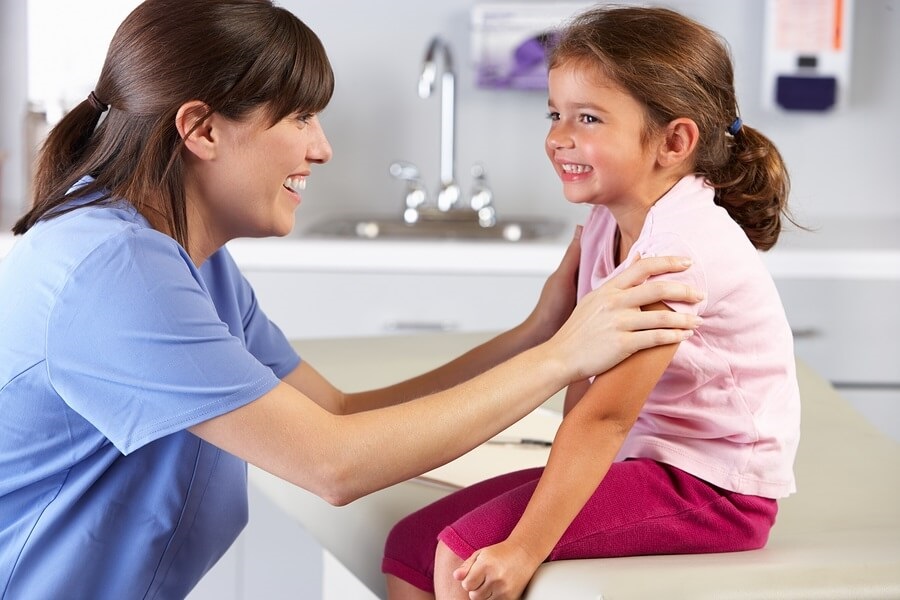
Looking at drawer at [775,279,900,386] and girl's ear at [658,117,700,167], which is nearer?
girl's ear at [658,117,700,167]

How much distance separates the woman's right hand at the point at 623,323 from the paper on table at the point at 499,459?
0.34m

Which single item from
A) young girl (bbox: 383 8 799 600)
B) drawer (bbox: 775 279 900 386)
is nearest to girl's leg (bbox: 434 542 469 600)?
young girl (bbox: 383 8 799 600)

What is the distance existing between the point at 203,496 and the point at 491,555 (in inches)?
15.9

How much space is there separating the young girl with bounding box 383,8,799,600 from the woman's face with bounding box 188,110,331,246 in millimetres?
281

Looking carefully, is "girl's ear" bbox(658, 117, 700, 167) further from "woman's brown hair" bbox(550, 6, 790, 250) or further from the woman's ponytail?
the woman's ponytail

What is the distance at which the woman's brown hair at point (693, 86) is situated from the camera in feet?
4.29

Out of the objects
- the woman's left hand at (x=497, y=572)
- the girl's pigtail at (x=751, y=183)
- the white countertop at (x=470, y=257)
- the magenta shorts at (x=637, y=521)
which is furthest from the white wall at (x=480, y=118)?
the woman's left hand at (x=497, y=572)

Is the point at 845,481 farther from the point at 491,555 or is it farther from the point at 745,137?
the point at 491,555

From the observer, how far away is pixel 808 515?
4.28 feet

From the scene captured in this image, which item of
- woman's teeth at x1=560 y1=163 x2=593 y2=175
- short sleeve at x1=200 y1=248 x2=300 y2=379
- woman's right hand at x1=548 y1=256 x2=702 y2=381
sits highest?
woman's teeth at x1=560 y1=163 x2=593 y2=175

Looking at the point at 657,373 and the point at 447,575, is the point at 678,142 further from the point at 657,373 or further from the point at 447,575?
the point at 447,575

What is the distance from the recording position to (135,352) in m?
1.13

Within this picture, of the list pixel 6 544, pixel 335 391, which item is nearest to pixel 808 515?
pixel 335 391

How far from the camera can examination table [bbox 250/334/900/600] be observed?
102 centimetres
